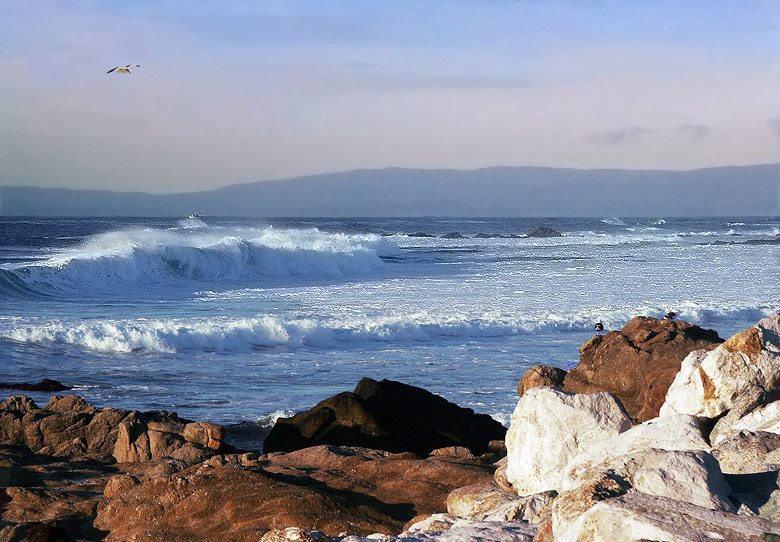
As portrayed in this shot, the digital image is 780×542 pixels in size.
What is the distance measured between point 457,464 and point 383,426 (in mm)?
2018

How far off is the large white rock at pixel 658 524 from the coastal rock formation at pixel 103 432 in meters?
5.74

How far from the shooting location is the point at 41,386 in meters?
12.4

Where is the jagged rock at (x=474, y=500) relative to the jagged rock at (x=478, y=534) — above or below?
below

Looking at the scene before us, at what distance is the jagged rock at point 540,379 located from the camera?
940 cm

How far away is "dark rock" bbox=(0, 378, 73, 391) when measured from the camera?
486 inches

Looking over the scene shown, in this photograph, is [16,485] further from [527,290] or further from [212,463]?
[527,290]

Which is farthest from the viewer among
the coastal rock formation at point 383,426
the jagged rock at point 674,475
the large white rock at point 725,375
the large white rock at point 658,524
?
the coastal rock formation at point 383,426

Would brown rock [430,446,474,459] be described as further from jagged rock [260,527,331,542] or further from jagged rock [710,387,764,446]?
jagged rock [260,527,331,542]

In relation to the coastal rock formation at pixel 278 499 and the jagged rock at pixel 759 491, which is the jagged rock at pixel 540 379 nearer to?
the coastal rock formation at pixel 278 499

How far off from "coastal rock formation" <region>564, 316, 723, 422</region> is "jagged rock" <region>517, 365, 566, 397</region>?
10 cm

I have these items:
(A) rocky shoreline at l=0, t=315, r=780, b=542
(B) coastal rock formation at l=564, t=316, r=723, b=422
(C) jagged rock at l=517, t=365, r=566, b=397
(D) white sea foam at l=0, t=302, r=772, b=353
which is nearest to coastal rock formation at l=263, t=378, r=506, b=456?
(A) rocky shoreline at l=0, t=315, r=780, b=542

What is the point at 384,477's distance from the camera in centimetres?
743

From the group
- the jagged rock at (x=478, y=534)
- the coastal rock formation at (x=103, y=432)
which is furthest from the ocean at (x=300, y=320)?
the jagged rock at (x=478, y=534)

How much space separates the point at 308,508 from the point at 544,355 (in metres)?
9.56
